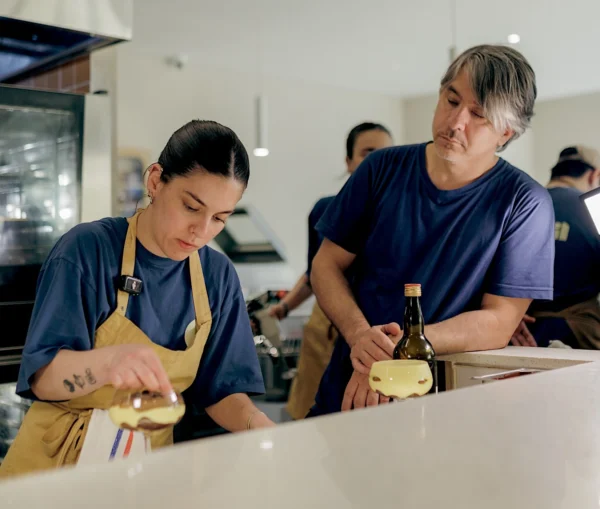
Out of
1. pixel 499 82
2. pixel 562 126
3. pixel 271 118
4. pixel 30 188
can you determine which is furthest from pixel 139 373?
pixel 562 126

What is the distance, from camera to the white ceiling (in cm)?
564

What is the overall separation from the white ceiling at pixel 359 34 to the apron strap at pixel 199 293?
13.7 feet

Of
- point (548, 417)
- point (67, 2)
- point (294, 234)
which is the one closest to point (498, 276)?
point (548, 417)

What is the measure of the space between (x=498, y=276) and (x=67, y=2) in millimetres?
1547

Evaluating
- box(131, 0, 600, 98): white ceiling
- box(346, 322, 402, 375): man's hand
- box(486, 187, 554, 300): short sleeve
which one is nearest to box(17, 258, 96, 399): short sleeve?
box(346, 322, 402, 375): man's hand

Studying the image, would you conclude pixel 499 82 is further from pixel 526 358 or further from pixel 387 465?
pixel 387 465

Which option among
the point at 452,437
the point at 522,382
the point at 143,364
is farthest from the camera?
the point at 522,382

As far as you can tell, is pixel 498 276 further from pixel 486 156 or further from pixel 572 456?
pixel 572 456

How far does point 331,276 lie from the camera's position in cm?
196

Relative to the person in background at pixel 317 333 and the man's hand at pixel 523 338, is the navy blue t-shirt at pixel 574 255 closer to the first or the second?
the man's hand at pixel 523 338

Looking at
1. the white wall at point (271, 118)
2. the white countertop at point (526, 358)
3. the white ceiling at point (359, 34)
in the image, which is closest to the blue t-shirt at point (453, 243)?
the white countertop at point (526, 358)

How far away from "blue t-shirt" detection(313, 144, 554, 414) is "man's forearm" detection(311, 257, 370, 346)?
6 centimetres

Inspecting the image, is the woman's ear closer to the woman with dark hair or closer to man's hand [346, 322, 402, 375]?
the woman with dark hair

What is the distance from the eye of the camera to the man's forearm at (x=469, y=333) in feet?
5.62
